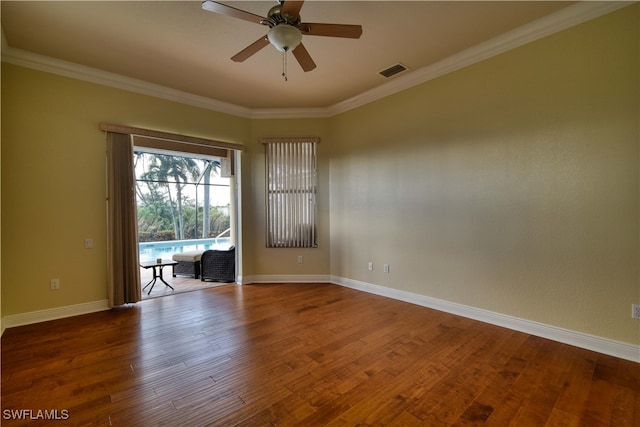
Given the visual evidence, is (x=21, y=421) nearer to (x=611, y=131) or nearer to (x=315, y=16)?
(x=315, y=16)

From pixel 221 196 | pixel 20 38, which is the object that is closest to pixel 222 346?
pixel 20 38

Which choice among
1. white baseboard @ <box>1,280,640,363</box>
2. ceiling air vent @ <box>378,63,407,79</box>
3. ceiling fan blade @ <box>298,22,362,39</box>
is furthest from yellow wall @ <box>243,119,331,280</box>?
ceiling fan blade @ <box>298,22,362,39</box>

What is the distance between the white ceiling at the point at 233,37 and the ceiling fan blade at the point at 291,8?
1.87 feet

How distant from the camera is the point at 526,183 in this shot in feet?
9.29

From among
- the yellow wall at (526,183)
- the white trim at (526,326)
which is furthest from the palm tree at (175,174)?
the white trim at (526,326)

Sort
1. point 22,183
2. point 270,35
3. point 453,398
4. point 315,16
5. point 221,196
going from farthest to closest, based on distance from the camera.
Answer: point 221,196 < point 22,183 < point 315,16 < point 270,35 < point 453,398

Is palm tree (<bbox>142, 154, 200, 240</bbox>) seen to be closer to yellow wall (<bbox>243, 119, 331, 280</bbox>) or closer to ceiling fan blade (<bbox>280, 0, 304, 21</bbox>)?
yellow wall (<bbox>243, 119, 331, 280</bbox>)

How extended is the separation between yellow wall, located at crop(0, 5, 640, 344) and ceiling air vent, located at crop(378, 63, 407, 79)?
360mm

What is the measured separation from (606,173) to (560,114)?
0.66m

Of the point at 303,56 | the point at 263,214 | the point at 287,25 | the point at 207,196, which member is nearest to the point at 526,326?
the point at 303,56

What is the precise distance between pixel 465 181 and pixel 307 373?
265 centimetres

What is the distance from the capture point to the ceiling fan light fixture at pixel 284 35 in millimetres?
2016

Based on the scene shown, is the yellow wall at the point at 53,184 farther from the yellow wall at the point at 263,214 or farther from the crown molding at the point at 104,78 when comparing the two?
the yellow wall at the point at 263,214

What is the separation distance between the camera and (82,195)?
3.51m
